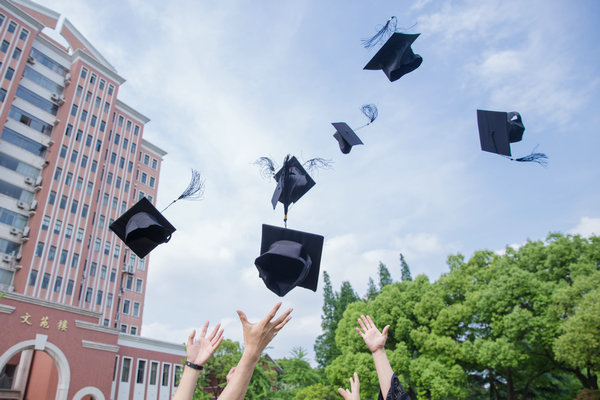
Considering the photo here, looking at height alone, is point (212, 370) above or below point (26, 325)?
below

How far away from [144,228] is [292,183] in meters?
1.96

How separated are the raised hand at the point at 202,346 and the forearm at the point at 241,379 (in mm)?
262

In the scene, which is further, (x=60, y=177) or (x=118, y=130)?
(x=118, y=130)

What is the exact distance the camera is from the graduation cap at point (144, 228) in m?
4.87

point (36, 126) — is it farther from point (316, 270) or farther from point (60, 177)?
point (316, 270)

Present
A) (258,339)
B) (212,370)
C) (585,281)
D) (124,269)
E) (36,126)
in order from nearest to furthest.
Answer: (258,339)
(585,281)
(212,370)
(36,126)
(124,269)

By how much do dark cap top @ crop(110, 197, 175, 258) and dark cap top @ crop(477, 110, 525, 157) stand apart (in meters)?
4.25

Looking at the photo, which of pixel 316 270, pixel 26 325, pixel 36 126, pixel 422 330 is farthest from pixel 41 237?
pixel 316 270

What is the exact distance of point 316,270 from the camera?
4227mm

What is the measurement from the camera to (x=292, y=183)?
5.30 m

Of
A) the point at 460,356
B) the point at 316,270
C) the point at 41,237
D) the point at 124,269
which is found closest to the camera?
the point at 316,270

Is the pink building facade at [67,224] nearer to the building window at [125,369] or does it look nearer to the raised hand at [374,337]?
the building window at [125,369]

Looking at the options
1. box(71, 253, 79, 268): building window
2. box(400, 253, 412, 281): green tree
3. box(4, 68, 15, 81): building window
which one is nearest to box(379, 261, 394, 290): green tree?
box(400, 253, 412, 281): green tree

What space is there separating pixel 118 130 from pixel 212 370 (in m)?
22.9
